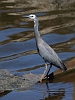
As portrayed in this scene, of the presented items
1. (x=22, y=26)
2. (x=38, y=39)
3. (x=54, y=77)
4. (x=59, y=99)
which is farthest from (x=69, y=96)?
(x=22, y=26)

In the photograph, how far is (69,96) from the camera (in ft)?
29.6

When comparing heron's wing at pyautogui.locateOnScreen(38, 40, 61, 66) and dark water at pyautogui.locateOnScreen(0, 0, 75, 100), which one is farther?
heron's wing at pyautogui.locateOnScreen(38, 40, 61, 66)

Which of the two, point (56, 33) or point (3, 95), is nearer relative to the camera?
point (3, 95)

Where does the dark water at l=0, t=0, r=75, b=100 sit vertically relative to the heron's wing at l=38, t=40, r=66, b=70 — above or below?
below

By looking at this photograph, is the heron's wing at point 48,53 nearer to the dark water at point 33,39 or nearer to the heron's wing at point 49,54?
the heron's wing at point 49,54

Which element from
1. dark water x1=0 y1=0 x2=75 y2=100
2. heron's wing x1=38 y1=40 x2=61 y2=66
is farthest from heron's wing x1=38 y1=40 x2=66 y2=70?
dark water x1=0 y1=0 x2=75 y2=100

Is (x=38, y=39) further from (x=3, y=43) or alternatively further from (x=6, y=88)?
(x=3, y=43)

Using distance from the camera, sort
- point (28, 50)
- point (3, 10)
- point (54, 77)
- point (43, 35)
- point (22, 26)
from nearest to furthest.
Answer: point (54, 77)
point (28, 50)
point (43, 35)
point (22, 26)
point (3, 10)

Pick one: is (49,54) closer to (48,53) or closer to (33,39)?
(48,53)

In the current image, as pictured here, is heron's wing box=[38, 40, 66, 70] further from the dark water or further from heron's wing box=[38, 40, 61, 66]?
the dark water

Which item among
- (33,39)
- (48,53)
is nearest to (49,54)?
(48,53)

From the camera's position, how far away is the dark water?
9.30 meters

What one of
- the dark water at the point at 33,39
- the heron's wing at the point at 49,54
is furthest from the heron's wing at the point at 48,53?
the dark water at the point at 33,39

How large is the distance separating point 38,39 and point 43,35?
3986 millimetres
